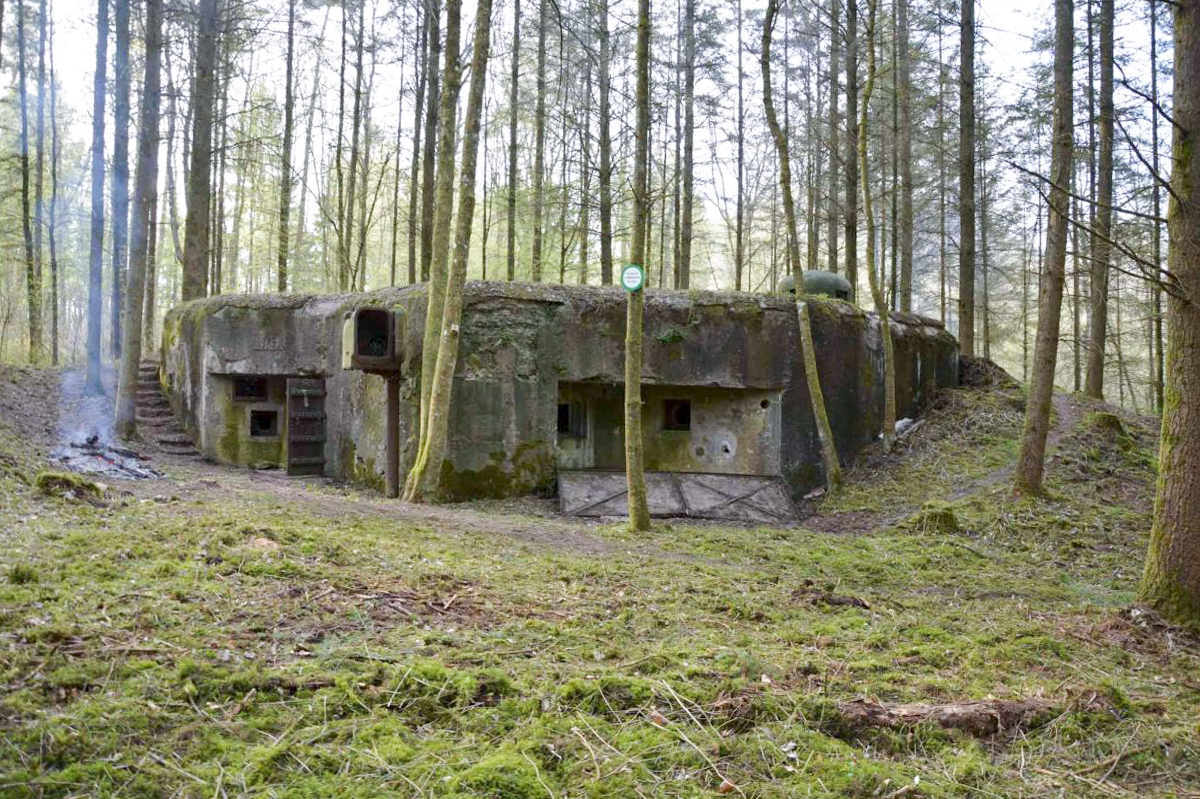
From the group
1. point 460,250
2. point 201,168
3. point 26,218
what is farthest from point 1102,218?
point 26,218

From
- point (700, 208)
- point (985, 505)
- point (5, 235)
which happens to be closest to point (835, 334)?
point (985, 505)

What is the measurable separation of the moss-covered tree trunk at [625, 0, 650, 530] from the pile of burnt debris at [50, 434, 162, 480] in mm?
5702

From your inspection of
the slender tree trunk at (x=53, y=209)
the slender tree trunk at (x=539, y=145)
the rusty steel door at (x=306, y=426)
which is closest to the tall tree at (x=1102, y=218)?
the slender tree trunk at (x=539, y=145)

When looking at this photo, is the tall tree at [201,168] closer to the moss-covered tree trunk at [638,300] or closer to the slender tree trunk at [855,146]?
the moss-covered tree trunk at [638,300]

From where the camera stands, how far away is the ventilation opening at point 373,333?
10.7 meters

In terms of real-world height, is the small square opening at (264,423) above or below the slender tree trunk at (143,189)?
below

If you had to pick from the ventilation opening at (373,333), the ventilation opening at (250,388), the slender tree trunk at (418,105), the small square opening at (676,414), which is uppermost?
the slender tree trunk at (418,105)

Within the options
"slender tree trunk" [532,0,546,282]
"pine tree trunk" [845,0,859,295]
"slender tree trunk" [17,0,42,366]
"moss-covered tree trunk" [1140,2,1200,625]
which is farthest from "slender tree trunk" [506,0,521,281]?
"moss-covered tree trunk" [1140,2,1200,625]

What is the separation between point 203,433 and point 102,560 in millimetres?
9668

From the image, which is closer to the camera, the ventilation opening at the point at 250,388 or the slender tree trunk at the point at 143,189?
the slender tree trunk at the point at 143,189

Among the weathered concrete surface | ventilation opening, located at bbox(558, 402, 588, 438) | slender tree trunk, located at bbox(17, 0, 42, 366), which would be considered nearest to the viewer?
the weathered concrete surface

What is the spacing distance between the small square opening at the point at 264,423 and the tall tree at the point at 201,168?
3.03 metres

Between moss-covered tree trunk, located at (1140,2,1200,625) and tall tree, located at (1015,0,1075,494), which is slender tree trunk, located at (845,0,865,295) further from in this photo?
moss-covered tree trunk, located at (1140,2,1200,625)

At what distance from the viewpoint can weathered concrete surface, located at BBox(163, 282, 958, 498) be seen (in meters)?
11.1
